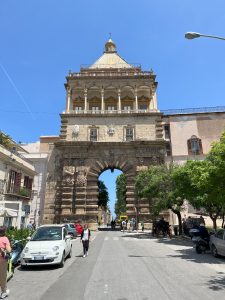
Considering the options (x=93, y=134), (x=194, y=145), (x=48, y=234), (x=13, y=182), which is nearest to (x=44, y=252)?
(x=48, y=234)

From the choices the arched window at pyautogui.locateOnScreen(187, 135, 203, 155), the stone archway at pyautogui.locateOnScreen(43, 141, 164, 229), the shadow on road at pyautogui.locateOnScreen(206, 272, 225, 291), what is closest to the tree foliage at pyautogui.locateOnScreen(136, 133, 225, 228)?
the shadow on road at pyautogui.locateOnScreen(206, 272, 225, 291)

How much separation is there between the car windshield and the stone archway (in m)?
23.5

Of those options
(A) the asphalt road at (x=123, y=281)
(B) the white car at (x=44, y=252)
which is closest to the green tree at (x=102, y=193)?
(A) the asphalt road at (x=123, y=281)

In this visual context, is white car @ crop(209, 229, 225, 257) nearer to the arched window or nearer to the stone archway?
the stone archway

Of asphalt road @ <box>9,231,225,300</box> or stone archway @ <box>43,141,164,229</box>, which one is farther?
stone archway @ <box>43,141,164,229</box>

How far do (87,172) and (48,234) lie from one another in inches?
1000

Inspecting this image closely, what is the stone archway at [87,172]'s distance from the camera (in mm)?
36094

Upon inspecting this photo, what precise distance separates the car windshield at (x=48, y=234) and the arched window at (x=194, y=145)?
29928 mm

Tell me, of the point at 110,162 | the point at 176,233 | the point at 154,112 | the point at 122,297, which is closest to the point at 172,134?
the point at 154,112

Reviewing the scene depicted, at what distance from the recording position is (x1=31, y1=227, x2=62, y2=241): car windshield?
11.9 meters

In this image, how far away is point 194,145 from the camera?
39.5 metres

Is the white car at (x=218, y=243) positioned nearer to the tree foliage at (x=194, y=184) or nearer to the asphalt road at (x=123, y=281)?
the asphalt road at (x=123, y=281)

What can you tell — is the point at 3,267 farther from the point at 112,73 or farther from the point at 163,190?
the point at 112,73

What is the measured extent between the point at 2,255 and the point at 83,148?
31.6m
